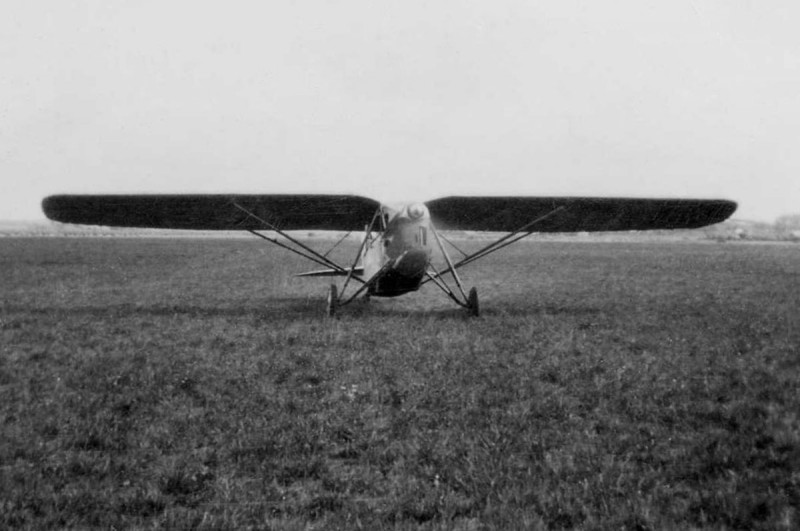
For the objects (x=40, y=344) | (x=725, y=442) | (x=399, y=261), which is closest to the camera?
(x=725, y=442)

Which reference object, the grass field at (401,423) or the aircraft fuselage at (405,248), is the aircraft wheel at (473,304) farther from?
the aircraft fuselage at (405,248)

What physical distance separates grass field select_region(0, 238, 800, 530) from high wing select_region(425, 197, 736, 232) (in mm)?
2409

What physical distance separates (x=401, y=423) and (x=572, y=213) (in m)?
8.54

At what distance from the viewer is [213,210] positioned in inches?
469

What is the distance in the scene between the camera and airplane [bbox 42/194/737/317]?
1095 cm

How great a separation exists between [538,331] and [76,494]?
24.2 feet

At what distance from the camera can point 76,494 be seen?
12.3 feet

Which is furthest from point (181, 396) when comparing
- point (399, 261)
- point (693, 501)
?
point (399, 261)

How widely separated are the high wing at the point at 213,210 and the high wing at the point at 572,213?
1886mm

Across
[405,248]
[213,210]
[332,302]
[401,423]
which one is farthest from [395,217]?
[401,423]

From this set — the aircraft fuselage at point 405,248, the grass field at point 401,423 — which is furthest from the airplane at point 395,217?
the grass field at point 401,423

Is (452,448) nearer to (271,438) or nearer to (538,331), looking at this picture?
(271,438)

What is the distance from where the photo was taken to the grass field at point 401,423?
361 cm

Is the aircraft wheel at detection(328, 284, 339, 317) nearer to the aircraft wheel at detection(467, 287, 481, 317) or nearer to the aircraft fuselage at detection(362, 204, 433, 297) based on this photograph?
the aircraft fuselage at detection(362, 204, 433, 297)
